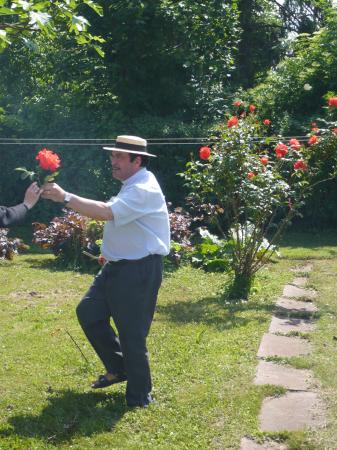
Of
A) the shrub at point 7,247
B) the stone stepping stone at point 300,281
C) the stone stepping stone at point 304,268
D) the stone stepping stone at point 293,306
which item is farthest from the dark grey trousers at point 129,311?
the stone stepping stone at point 304,268

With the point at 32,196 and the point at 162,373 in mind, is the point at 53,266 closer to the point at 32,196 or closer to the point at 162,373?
the point at 162,373

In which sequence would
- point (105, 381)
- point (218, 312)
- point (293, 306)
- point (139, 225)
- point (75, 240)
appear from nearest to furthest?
point (139, 225), point (105, 381), point (218, 312), point (293, 306), point (75, 240)

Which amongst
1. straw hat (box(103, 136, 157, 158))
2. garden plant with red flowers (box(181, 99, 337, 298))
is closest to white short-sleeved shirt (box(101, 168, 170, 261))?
straw hat (box(103, 136, 157, 158))

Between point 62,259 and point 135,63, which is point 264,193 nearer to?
point 62,259

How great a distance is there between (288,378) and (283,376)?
60 millimetres

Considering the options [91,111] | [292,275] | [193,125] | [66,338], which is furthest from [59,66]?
[66,338]

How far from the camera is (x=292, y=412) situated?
5.29m

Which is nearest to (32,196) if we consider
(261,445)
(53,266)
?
(261,445)

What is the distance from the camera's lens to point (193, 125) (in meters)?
14.8

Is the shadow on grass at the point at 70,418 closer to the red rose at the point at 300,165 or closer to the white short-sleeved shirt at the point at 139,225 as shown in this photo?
the white short-sleeved shirt at the point at 139,225

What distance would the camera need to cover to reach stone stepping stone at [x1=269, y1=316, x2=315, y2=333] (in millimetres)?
7645

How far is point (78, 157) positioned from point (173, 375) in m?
8.74

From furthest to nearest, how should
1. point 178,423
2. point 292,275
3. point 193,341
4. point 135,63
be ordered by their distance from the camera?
point 135,63 < point 292,275 < point 193,341 < point 178,423

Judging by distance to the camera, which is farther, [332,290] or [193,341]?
[332,290]
